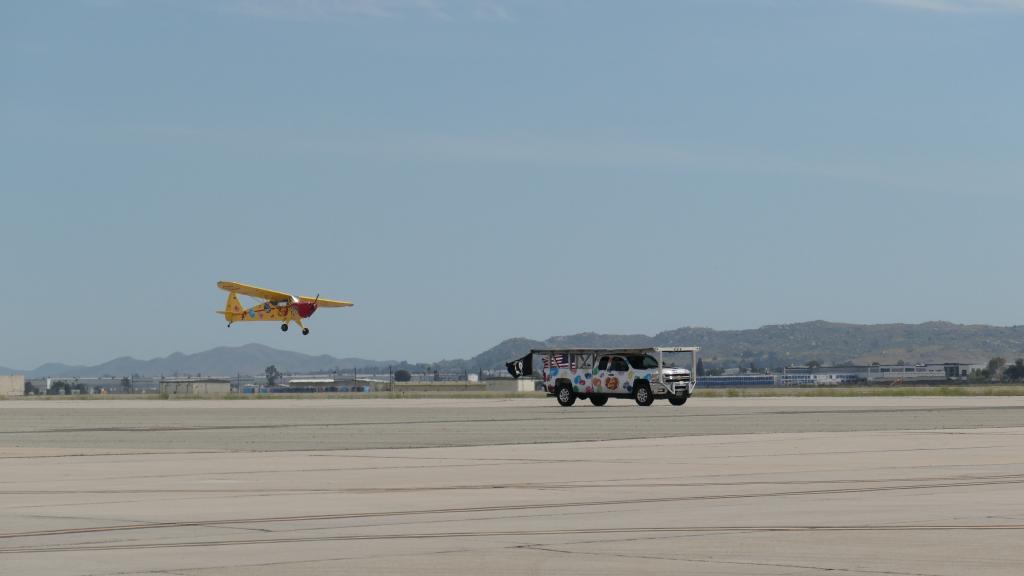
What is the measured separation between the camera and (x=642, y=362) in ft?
195

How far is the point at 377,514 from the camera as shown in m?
16.4

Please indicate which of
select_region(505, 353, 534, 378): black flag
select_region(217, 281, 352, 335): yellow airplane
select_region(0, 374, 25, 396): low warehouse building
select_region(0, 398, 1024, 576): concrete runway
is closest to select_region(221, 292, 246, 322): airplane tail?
select_region(217, 281, 352, 335): yellow airplane

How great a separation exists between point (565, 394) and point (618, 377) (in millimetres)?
2538

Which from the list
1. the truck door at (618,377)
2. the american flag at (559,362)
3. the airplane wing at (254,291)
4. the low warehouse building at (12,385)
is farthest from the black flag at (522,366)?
the low warehouse building at (12,385)

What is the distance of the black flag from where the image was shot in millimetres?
65688

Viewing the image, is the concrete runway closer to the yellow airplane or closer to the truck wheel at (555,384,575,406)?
the truck wheel at (555,384,575,406)

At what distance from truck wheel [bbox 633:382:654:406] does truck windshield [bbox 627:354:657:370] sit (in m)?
0.63

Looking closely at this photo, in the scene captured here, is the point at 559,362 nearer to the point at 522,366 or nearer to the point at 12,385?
the point at 522,366

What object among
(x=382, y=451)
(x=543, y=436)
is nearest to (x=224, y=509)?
(x=382, y=451)

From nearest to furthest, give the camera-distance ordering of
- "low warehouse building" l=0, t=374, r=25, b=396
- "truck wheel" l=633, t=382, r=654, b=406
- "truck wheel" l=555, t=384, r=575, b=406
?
1. "truck wheel" l=633, t=382, r=654, b=406
2. "truck wheel" l=555, t=384, r=575, b=406
3. "low warehouse building" l=0, t=374, r=25, b=396

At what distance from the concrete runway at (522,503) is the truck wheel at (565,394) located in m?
26.4

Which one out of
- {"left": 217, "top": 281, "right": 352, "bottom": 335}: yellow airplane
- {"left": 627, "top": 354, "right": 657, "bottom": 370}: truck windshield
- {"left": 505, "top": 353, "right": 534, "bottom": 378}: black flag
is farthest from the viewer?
{"left": 217, "top": 281, "right": 352, "bottom": 335}: yellow airplane

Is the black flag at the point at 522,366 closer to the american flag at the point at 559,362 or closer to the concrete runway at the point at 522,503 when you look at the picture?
the american flag at the point at 559,362

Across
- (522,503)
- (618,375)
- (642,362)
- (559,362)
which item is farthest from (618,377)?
(522,503)
